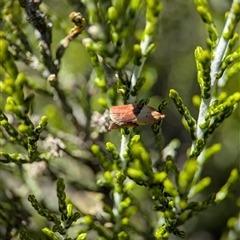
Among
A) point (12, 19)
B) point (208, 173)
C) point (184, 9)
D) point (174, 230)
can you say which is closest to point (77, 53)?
point (184, 9)

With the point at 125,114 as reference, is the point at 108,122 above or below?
below

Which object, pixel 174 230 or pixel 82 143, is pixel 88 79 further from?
pixel 174 230

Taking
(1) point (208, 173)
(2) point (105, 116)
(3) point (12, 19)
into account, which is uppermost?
(3) point (12, 19)

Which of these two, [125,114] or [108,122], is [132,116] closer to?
[125,114]

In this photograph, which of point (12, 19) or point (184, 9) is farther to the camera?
point (184, 9)

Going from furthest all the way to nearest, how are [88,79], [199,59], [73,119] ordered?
[88,79] < [73,119] < [199,59]

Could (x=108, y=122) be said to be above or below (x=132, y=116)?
below

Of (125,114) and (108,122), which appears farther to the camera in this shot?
(108,122)

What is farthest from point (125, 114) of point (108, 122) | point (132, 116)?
point (108, 122)
